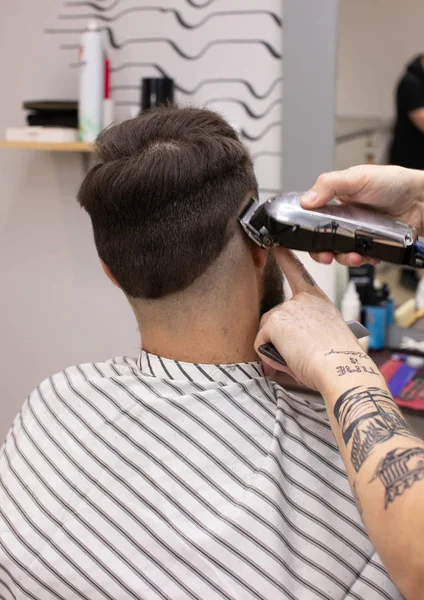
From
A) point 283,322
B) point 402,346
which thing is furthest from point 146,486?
point 402,346

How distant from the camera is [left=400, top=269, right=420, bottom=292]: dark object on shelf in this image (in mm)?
2250

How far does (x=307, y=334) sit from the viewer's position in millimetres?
1044

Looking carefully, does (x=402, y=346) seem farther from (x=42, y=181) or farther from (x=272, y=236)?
(x=42, y=181)

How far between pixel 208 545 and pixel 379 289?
1498mm

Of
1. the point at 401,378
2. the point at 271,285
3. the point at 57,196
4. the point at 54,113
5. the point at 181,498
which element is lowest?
the point at 401,378

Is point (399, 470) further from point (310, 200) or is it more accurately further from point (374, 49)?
point (374, 49)

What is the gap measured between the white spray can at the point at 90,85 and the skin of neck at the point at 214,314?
52.6 inches

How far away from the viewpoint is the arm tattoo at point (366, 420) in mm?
861

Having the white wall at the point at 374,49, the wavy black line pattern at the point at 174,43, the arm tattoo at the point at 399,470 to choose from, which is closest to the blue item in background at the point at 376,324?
the white wall at the point at 374,49

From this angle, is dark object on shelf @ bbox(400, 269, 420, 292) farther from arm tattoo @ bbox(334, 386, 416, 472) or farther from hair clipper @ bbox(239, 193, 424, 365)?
arm tattoo @ bbox(334, 386, 416, 472)

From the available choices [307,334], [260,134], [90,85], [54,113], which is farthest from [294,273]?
[54,113]

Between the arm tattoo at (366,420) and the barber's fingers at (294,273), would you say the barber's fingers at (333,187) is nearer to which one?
the barber's fingers at (294,273)

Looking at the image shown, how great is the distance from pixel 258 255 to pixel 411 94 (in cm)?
118

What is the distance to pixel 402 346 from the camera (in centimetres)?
227
